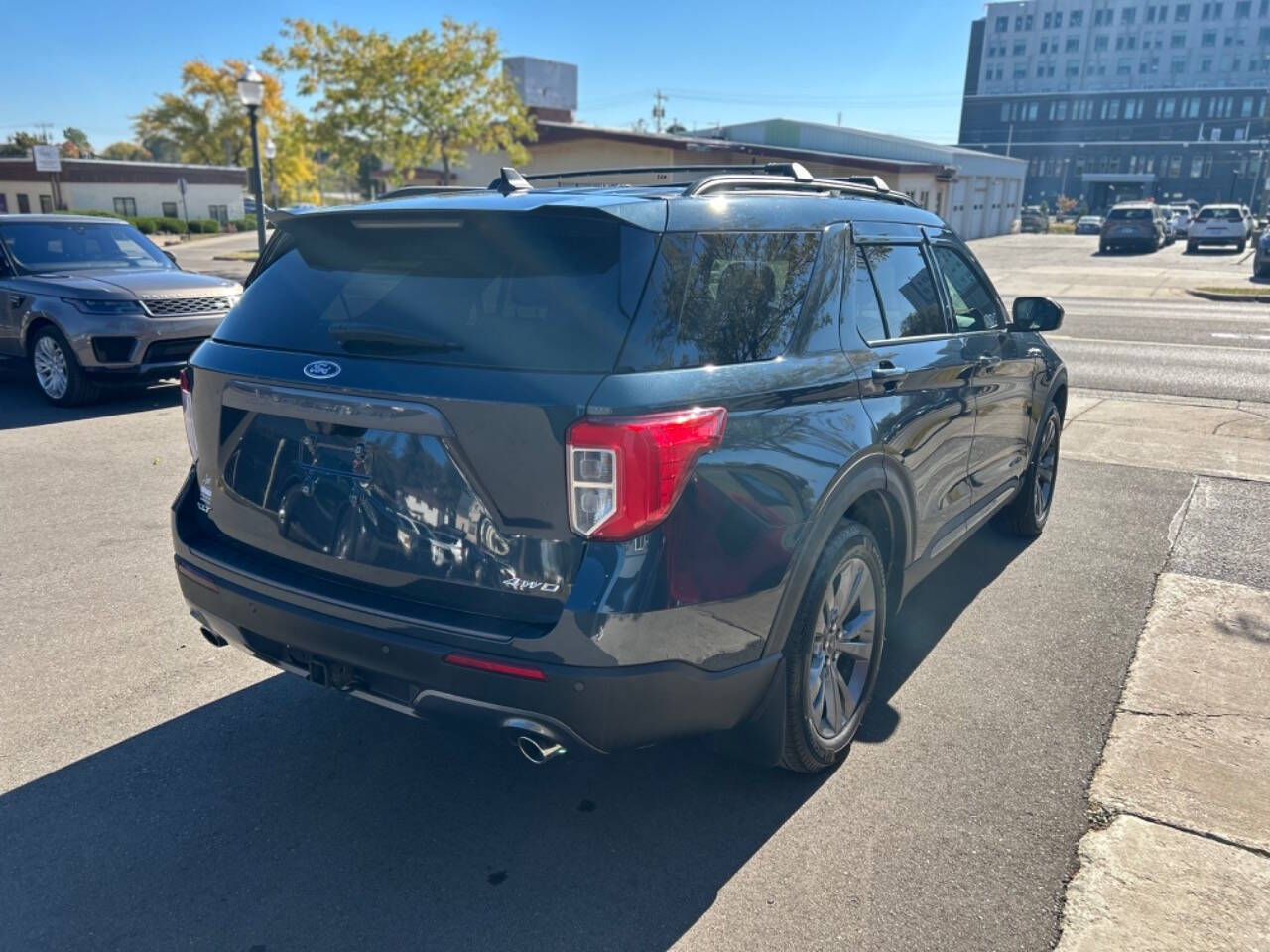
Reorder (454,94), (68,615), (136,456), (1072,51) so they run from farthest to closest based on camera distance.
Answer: (1072,51) → (454,94) → (136,456) → (68,615)

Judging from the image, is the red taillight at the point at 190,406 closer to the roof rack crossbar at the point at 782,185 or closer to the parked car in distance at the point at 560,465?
the parked car in distance at the point at 560,465

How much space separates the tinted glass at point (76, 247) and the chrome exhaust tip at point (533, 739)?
943 centimetres

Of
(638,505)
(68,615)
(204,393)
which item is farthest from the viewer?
(68,615)

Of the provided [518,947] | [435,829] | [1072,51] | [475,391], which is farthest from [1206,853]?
[1072,51]

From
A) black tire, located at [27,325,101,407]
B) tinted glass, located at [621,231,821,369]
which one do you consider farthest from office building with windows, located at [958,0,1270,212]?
tinted glass, located at [621,231,821,369]

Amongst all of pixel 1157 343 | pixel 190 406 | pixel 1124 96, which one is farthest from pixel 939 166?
pixel 1124 96

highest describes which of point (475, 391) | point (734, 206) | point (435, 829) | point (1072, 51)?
point (1072, 51)

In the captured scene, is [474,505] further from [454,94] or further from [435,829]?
[454,94]

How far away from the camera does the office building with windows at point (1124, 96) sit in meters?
105

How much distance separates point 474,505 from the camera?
2643 millimetres

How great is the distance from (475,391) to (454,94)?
110ft

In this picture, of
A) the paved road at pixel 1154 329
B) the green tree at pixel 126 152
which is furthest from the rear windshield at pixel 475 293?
the green tree at pixel 126 152

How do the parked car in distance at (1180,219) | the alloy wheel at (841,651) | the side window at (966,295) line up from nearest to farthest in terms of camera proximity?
1. the alloy wheel at (841,651)
2. the side window at (966,295)
3. the parked car in distance at (1180,219)

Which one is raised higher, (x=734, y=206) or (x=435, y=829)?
(x=734, y=206)
